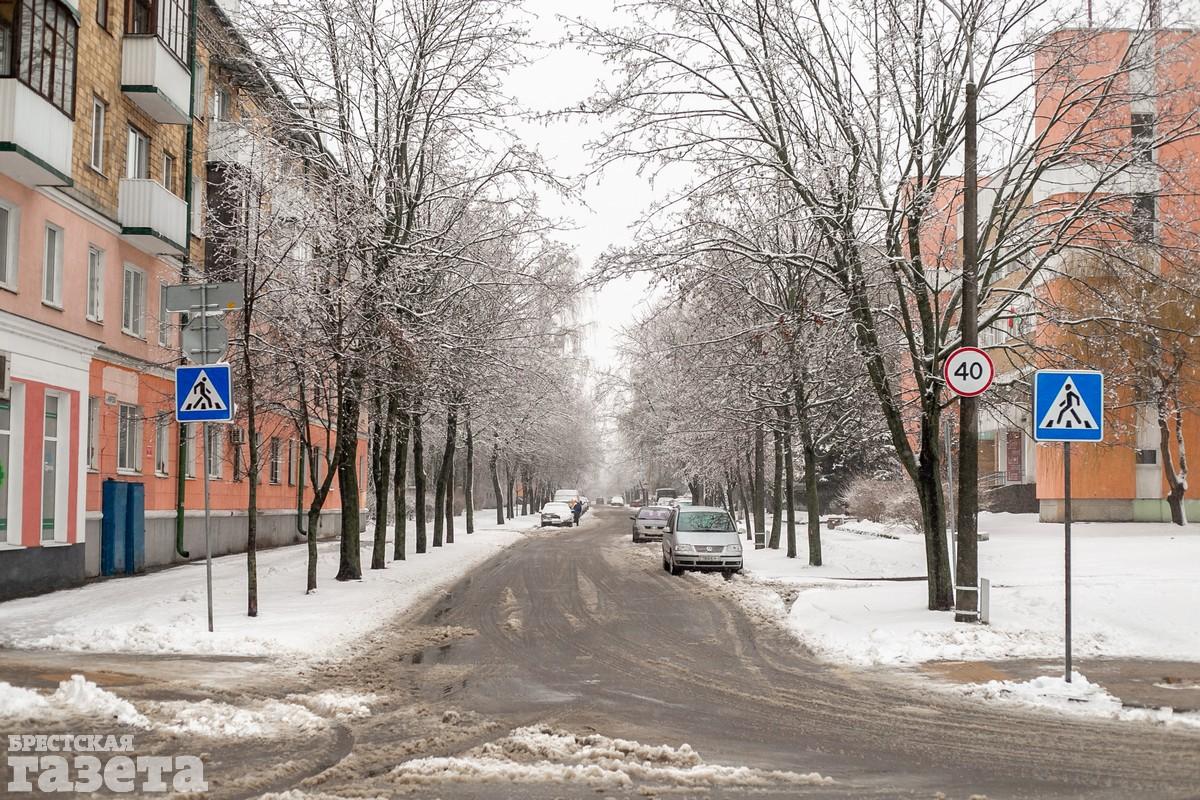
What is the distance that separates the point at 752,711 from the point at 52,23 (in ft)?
52.5

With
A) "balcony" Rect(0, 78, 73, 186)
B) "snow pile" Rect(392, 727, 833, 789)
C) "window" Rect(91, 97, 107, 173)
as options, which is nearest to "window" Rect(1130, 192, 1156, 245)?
"snow pile" Rect(392, 727, 833, 789)

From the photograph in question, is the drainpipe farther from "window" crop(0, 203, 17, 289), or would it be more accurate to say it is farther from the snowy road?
the snowy road

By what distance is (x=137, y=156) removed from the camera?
2408cm

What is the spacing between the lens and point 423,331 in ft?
66.0

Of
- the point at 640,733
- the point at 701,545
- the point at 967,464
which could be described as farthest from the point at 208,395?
the point at 701,545

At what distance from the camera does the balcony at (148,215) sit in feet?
74.5

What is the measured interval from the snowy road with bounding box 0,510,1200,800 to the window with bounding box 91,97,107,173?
12.8 metres

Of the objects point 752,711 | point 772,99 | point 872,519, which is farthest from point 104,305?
point 872,519

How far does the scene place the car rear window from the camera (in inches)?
1073

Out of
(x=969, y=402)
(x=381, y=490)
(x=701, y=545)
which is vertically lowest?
(x=701, y=545)

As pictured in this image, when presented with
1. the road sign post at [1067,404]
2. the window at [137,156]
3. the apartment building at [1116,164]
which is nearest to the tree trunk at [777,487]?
the apartment building at [1116,164]

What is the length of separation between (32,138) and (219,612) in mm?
8041

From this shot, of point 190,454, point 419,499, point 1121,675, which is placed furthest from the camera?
point 419,499

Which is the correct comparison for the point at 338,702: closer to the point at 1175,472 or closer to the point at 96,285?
the point at 96,285
